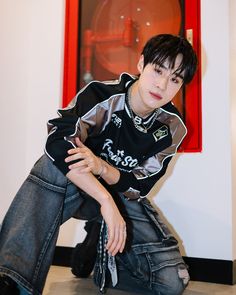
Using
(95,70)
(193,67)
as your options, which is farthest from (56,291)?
(95,70)

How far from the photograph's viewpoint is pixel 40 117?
6.12ft

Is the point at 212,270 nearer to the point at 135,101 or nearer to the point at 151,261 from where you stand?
the point at 151,261

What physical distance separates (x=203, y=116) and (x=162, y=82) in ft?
1.93

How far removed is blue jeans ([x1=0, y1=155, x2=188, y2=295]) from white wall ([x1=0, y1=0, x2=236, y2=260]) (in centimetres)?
32

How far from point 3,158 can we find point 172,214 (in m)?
0.76

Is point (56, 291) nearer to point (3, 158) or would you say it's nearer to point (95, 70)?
point (3, 158)

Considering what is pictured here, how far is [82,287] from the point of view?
1302mm

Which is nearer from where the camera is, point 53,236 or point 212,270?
point 53,236

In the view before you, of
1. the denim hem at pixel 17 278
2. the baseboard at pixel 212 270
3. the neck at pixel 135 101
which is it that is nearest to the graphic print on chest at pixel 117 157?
the neck at pixel 135 101

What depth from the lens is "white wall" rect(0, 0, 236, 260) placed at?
4.92 feet

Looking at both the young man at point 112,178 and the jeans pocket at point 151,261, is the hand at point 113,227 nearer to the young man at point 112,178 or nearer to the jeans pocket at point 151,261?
the young man at point 112,178

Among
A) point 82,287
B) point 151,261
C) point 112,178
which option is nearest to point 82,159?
point 112,178

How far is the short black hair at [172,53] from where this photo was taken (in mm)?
1024

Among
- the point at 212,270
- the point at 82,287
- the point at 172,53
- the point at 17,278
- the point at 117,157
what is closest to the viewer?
the point at 17,278
